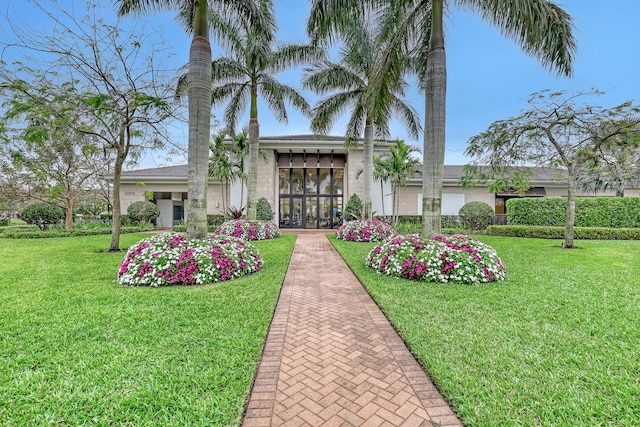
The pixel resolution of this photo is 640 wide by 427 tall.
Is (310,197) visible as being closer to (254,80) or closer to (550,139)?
(254,80)

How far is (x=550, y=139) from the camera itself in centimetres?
1104

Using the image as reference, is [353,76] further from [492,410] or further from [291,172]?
[492,410]

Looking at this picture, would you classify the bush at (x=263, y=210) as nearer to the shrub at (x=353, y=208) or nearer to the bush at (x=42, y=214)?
the shrub at (x=353, y=208)

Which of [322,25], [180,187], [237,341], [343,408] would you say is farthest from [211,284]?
[180,187]

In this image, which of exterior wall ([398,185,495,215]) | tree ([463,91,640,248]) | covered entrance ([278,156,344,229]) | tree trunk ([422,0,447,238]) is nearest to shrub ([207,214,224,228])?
covered entrance ([278,156,344,229])

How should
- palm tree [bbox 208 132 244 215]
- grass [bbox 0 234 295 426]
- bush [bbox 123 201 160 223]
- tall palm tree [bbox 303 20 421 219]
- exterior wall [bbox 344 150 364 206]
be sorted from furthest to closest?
exterior wall [bbox 344 150 364 206]
bush [bbox 123 201 160 223]
palm tree [bbox 208 132 244 215]
tall palm tree [bbox 303 20 421 219]
grass [bbox 0 234 295 426]

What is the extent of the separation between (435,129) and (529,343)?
16.2ft

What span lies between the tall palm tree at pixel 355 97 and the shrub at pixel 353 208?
492 cm

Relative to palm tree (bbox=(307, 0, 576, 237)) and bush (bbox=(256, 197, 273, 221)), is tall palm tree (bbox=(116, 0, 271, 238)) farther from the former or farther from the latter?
bush (bbox=(256, 197, 273, 221))

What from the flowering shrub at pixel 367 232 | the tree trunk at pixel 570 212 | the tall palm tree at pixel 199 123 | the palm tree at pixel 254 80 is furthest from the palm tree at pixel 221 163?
the tree trunk at pixel 570 212

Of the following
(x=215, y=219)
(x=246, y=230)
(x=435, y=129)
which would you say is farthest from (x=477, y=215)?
(x=215, y=219)

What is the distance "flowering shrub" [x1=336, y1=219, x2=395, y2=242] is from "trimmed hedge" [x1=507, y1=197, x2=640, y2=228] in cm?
969

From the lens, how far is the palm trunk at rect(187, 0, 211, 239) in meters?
6.91

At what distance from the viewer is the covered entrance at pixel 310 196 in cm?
2209
